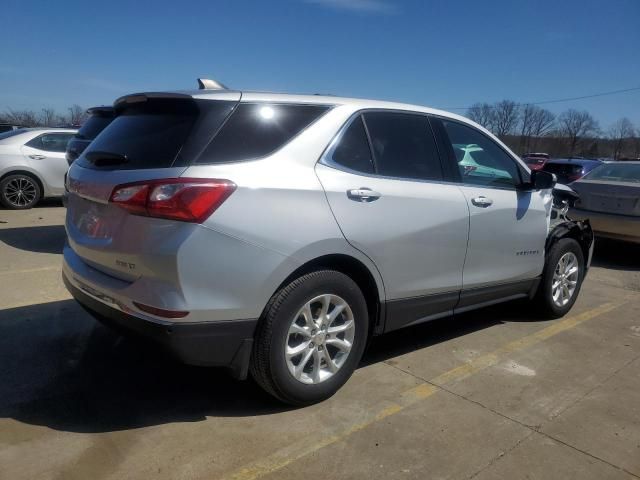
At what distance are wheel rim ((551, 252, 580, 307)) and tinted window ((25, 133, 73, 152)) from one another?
9.19 metres

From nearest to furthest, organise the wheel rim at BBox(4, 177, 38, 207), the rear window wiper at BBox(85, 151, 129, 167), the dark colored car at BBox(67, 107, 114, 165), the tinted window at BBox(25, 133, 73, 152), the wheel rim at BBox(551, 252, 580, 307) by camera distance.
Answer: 1. the rear window wiper at BBox(85, 151, 129, 167)
2. the wheel rim at BBox(551, 252, 580, 307)
3. the dark colored car at BBox(67, 107, 114, 165)
4. the wheel rim at BBox(4, 177, 38, 207)
5. the tinted window at BBox(25, 133, 73, 152)

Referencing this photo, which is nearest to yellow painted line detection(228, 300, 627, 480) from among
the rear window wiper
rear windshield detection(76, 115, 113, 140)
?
the rear window wiper

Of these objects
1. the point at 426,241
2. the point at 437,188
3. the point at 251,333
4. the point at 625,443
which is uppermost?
the point at 437,188

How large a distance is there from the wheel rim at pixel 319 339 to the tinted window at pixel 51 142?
9031mm

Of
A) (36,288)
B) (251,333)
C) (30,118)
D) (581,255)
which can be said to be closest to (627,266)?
(581,255)

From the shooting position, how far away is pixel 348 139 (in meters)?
3.37

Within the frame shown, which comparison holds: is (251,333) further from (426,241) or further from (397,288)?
(426,241)

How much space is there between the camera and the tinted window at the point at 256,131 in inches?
112

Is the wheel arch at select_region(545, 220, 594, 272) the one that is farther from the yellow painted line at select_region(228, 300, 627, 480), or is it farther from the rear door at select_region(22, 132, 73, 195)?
the rear door at select_region(22, 132, 73, 195)

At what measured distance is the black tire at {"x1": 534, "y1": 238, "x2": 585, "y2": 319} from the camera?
16.1 ft

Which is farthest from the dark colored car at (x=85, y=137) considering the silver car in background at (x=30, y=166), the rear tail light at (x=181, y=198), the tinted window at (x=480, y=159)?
the rear tail light at (x=181, y=198)

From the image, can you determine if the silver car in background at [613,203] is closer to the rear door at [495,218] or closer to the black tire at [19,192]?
the rear door at [495,218]

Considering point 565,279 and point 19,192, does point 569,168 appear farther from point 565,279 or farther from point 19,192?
point 19,192

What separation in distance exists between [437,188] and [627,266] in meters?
5.57
